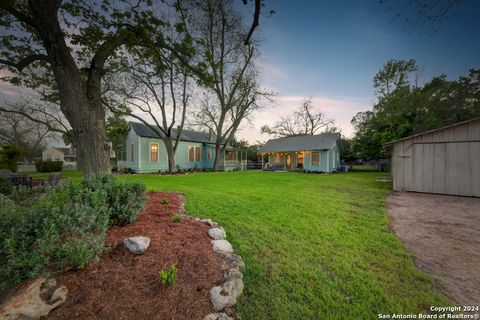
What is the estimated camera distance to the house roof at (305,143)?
2038cm

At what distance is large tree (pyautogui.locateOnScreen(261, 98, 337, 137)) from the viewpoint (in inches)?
1260

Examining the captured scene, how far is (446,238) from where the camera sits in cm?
369

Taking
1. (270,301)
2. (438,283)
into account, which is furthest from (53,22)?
(438,283)

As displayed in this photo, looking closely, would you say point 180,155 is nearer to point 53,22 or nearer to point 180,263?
point 53,22

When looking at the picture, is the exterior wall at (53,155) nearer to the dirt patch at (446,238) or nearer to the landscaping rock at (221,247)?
the landscaping rock at (221,247)

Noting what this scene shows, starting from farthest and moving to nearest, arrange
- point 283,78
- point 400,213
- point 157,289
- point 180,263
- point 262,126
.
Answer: point 262,126 < point 283,78 < point 400,213 < point 180,263 < point 157,289

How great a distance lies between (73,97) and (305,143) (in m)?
21.4

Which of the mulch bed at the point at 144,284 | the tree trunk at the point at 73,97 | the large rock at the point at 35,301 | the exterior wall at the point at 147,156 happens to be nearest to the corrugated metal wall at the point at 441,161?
the mulch bed at the point at 144,284

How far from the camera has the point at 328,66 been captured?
1108cm

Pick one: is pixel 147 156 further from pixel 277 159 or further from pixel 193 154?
pixel 277 159

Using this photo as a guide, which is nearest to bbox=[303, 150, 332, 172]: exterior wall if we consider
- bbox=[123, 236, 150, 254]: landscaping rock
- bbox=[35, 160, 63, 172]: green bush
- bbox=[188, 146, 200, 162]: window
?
bbox=[188, 146, 200, 162]: window

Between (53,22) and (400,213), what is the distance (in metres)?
10.4

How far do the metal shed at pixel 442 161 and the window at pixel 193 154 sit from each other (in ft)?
62.1

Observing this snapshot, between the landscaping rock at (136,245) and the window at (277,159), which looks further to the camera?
the window at (277,159)
